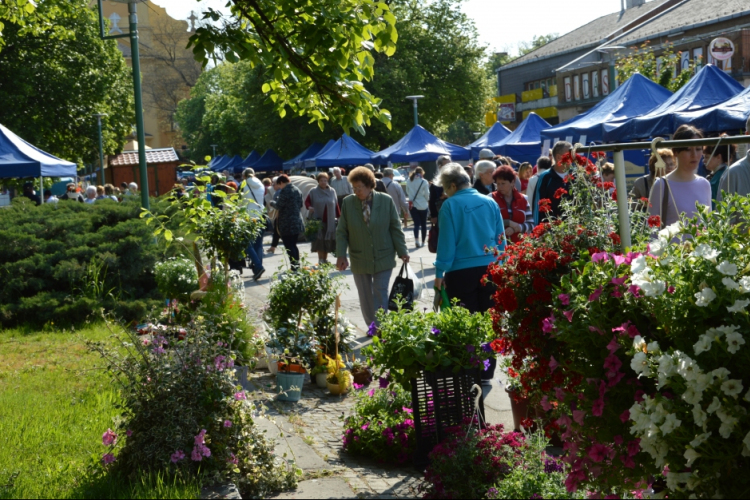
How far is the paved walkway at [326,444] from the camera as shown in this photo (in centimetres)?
460

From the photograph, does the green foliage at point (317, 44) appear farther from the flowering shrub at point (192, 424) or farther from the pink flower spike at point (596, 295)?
the pink flower spike at point (596, 295)

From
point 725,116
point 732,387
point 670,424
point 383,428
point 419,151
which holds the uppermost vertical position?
point 419,151

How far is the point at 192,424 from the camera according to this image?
14.1ft

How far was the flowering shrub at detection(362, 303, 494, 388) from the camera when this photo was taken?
4895 millimetres

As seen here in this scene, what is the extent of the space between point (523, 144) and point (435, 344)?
60.3 ft

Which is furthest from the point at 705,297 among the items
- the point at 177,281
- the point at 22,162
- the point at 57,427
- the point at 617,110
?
the point at 617,110

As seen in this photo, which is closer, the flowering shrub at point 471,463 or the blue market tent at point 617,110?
the flowering shrub at point 471,463

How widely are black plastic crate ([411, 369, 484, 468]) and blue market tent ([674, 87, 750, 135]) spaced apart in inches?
343

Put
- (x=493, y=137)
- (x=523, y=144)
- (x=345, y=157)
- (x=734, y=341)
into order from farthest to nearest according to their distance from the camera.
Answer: (x=345, y=157), (x=493, y=137), (x=523, y=144), (x=734, y=341)

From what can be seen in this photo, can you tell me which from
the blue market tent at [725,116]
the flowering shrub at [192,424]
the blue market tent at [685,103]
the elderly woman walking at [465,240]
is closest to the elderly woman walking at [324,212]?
the blue market tent at [685,103]

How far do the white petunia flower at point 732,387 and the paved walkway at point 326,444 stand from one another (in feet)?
7.42

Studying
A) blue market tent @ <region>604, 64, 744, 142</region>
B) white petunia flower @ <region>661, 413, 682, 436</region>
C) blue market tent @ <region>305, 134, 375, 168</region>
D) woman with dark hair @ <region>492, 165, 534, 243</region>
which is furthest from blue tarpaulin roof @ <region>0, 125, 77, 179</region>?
blue market tent @ <region>305, 134, 375, 168</region>

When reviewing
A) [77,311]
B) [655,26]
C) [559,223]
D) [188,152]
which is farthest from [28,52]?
[188,152]

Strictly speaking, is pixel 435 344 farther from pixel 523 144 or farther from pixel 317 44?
pixel 523 144
